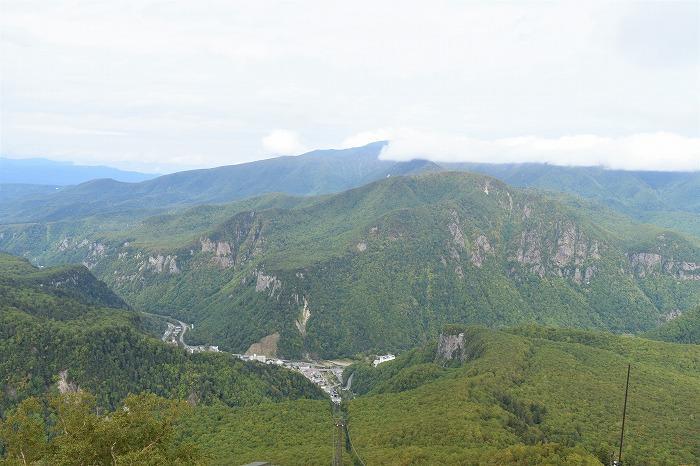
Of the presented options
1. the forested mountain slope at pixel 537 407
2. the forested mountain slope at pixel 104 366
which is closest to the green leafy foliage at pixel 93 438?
the forested mountain slope at pixel 537 407

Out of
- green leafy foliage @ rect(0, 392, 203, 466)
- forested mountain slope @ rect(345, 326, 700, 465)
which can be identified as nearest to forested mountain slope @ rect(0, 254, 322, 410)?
forested mountain slope @ rect(345, 326, 700, 465)

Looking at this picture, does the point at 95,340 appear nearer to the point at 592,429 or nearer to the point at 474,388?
the point at 474,388

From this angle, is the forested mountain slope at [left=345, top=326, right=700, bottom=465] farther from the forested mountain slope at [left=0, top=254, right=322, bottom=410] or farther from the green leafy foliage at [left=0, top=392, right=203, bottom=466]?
the green leafy foliage at [left=0, top=392, right=203, bottom=466]

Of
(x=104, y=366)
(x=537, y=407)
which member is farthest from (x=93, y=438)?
(x=104, y=366)

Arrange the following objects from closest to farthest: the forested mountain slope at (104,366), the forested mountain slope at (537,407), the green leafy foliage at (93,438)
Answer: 1. the green leafy foliage at (93,438)
2. the forested mountain slope at (537,407)
3. the forested mountain slope at (104,366)

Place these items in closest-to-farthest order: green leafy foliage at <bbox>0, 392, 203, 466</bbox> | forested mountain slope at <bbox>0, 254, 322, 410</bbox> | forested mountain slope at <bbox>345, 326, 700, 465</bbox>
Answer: green leafy foliage at <bbox>0, 392, 203, 466</bbox> → forested mountain slope at <bbox>345, 326, 700, 465</bbox> → forested mountain slope at <bbox>0, 254, 322, 410</bbox>

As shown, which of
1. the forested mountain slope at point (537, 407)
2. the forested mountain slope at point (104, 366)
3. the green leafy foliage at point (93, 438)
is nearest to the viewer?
the green leafy foliage at point (93, 438)

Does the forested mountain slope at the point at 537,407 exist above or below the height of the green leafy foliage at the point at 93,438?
below

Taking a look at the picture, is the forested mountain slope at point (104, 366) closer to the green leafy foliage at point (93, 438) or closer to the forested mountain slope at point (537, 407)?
the forested mountain slope at point (537, 407)

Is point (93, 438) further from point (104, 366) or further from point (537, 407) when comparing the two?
point (104, 366)
